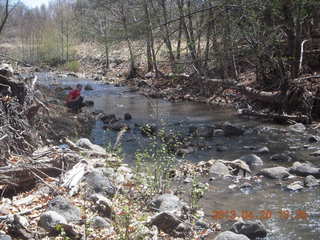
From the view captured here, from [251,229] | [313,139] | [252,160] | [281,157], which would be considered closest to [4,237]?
[251,229]

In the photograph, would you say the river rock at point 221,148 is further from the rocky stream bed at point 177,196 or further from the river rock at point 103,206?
the river rock at point 103,206

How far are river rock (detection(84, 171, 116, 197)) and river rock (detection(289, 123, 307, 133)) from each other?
7876 millimetres

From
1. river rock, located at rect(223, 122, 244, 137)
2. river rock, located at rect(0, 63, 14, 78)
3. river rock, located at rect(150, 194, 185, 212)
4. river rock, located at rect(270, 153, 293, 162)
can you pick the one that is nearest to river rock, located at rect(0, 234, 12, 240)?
river rock, located at rect(150, 194, 185, 212)

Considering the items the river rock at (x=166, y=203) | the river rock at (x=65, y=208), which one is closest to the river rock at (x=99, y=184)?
the river rock at (x=166, y=203)

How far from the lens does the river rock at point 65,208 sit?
18.7ft

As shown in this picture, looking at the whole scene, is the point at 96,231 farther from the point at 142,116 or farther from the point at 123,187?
the point at 142,116

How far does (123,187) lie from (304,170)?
12.4ft

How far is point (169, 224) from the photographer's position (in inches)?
238

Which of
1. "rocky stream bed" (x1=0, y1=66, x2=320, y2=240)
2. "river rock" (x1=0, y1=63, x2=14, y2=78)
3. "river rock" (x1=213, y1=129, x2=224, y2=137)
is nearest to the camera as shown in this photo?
"rocky stream bed" (x1=0, y1=66, x2=320, y2=240)

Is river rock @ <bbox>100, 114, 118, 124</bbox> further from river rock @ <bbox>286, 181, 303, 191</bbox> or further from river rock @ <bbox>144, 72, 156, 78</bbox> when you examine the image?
river rock @ <bbox>144, 72, 156, 78</bbox>

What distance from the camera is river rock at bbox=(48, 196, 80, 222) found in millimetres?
5699

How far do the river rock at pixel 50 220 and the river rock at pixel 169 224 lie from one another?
1.26 m

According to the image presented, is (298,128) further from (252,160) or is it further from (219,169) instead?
(219,169)

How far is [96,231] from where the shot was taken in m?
5.57
